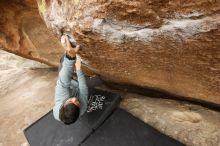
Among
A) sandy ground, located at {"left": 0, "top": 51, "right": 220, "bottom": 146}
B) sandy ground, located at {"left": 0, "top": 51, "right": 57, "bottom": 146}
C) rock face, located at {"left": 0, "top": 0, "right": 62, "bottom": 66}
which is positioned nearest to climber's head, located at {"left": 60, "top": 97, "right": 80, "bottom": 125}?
sandy ground, located at {"left": 0, "top": 51, "right": 220, "bottom": 146}

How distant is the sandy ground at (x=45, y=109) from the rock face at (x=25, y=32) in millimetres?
764

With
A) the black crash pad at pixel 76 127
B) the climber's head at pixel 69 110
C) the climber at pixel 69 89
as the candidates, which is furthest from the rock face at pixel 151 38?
the black crash pad at pixel 76 127

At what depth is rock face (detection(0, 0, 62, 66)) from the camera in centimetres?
479

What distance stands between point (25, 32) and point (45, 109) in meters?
1.30

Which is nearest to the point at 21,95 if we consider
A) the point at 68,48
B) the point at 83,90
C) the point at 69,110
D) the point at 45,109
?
the point at 45,109

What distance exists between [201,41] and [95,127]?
2.04 meters

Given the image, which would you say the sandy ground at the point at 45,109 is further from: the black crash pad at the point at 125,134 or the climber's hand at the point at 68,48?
the climber's hand at the point at 68,48

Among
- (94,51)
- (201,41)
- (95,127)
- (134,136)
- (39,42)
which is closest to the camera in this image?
(201,41)

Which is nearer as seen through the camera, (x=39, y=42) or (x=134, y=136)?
(x=134, y=136)

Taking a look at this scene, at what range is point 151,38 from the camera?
2471 millimetres

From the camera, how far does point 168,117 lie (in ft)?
12.1

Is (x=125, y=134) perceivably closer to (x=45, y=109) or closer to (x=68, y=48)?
(x=68, y=48)

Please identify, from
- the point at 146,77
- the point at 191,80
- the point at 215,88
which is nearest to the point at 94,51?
the point at 146,77

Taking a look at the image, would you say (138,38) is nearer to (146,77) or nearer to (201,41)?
(201,41)
